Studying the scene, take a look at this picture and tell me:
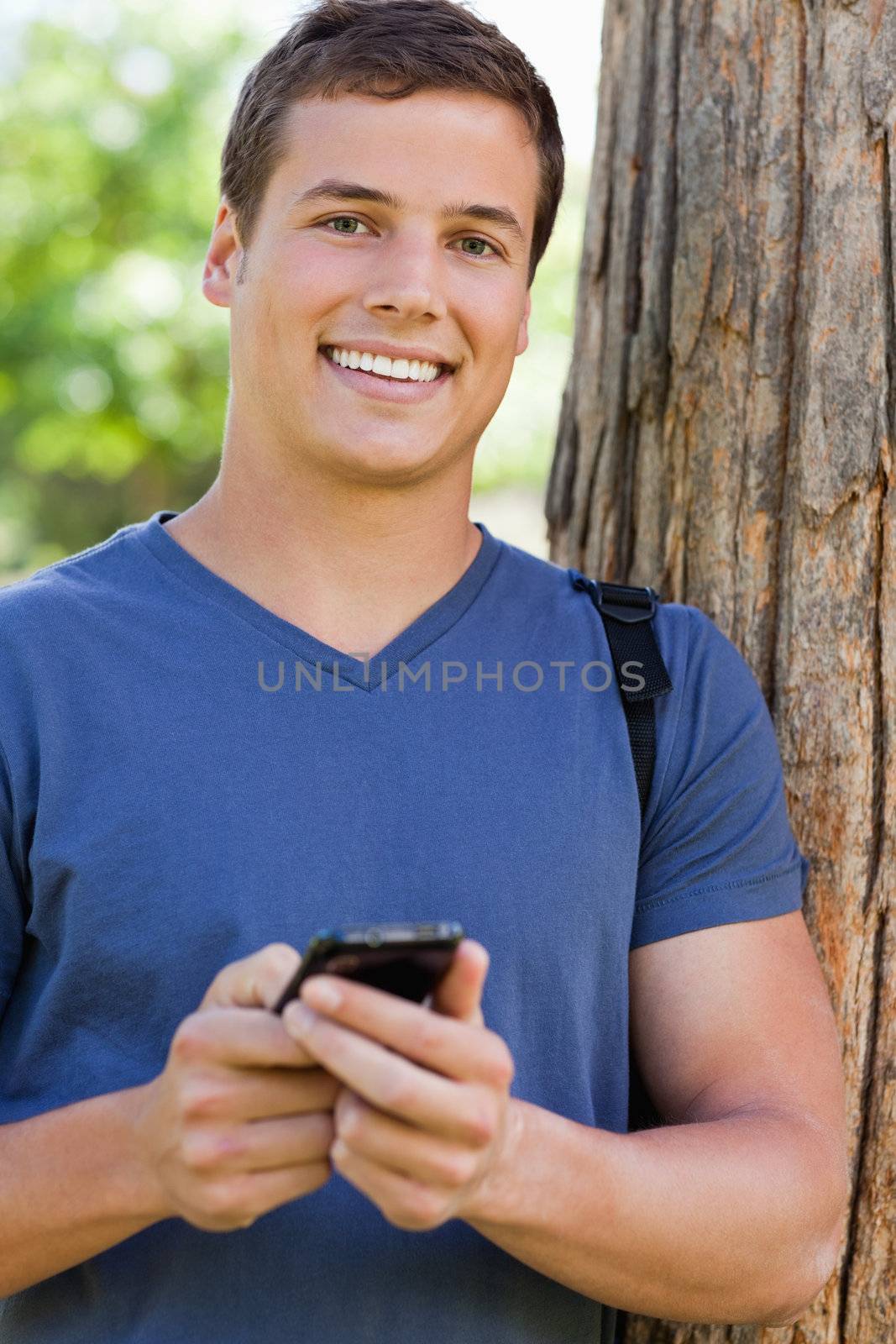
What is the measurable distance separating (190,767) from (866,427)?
1.33 metres

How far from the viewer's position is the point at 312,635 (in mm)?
2221

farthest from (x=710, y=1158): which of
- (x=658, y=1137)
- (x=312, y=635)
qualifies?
(x=312, y=635)

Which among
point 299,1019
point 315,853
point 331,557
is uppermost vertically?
point 331,557

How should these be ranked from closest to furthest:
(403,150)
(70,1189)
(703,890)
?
(70,1189) < (703,890) < (403,150)

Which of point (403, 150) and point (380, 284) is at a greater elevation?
point (403, 150)

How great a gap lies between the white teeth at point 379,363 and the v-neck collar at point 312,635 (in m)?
0.35

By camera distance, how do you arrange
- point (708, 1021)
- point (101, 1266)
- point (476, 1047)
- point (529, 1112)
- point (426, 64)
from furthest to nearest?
1. point (426, 64)
2. point (708, 1021)
3. point (101, 1266)
4. point (529, 1112)
5. point (476, 1047)

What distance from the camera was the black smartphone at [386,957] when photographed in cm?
140

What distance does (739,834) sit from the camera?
7.27 feet

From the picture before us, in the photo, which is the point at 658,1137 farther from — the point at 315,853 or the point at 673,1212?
the point at 315,853

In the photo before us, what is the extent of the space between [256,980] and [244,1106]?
141mm

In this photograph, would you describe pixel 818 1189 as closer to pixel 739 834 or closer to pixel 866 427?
pixel 739 834

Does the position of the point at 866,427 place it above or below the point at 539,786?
above

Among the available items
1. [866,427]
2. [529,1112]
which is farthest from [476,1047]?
[866,427]
